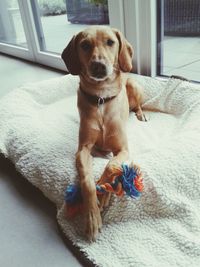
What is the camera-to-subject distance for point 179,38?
1.85 m

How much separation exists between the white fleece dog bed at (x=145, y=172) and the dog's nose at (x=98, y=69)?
32 centimetres

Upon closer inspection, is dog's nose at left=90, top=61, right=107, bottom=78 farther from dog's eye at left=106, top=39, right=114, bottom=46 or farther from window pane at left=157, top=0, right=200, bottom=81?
window pane at left=157, top=0, right=200, bottom=81

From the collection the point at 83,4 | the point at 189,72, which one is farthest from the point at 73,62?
the point at 83,4

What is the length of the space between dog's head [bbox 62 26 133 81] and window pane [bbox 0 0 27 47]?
2.03m

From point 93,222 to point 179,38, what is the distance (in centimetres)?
128

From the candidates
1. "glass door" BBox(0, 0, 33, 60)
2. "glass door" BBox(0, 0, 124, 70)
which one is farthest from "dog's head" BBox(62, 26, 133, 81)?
"glass door" BBox(0, 0, 33, 60)

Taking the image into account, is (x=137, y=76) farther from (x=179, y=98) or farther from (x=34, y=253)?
(x=34, y=253)

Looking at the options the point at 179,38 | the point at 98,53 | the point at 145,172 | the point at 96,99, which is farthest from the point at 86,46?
the point at 179,38

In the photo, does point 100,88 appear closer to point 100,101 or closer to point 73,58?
point 100,101

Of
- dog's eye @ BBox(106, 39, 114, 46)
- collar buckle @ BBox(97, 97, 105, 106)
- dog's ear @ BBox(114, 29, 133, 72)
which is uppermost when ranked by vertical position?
dog's eye @ BBox(106, 39, 114, 46)

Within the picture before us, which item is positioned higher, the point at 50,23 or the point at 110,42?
the point at 110,42

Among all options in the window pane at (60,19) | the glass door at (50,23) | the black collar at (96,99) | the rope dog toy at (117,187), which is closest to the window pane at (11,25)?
the glass door at (50,23)

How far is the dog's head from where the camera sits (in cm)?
118

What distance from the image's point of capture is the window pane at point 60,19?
93.0 inches
